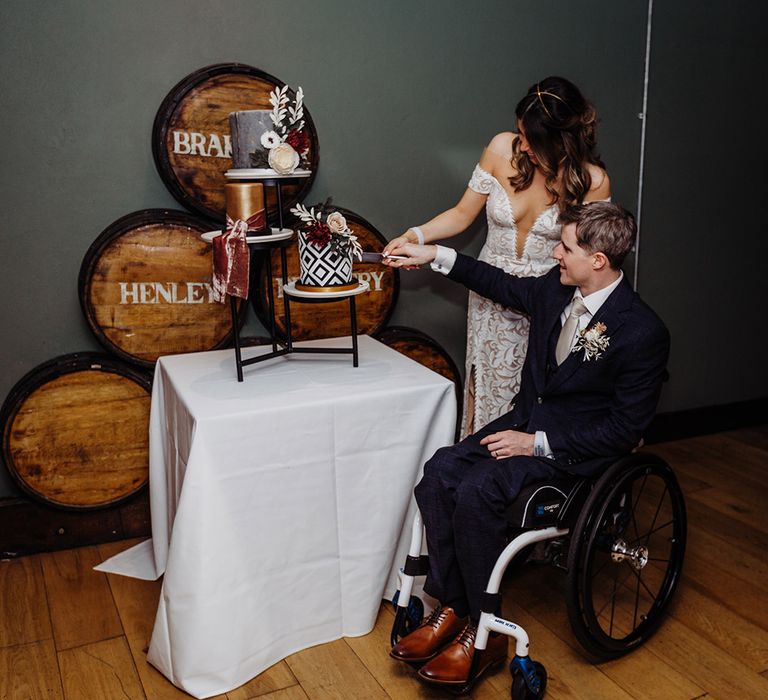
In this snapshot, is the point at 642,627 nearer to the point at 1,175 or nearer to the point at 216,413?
the point at 216,413

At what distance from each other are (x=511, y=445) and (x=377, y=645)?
0.69 meters

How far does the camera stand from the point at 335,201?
296 cm

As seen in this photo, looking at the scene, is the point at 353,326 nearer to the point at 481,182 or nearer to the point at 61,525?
the point at 481,182

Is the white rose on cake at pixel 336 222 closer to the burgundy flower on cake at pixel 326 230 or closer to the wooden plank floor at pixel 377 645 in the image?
the burgundy flower on cake at pixel 326 230

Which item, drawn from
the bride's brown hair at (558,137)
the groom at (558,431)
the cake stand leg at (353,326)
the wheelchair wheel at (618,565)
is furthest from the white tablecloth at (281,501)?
the bride's brown hair at (558,137)

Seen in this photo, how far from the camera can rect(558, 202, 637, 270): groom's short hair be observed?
6.99 ft

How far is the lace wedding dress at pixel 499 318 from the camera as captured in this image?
2.59 m

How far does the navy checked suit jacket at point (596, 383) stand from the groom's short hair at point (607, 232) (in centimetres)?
11

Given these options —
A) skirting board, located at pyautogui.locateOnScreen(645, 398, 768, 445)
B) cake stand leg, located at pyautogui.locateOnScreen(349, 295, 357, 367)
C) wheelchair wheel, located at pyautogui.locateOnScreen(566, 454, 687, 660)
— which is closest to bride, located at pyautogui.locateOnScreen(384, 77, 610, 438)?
cake stand leg, located at pyautogui.locateOnScreen(349, 295, 357, 367)

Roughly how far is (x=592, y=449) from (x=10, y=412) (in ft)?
5.82

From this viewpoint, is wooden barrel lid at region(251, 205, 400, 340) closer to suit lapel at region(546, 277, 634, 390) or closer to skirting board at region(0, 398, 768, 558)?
skirting board at region(0, 398, 768, 558)

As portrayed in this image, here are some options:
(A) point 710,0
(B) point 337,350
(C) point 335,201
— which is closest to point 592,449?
(B) point 337,350

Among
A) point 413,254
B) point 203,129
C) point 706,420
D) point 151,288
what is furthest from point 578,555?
point 706,420

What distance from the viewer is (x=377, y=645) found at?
2.29 meters
